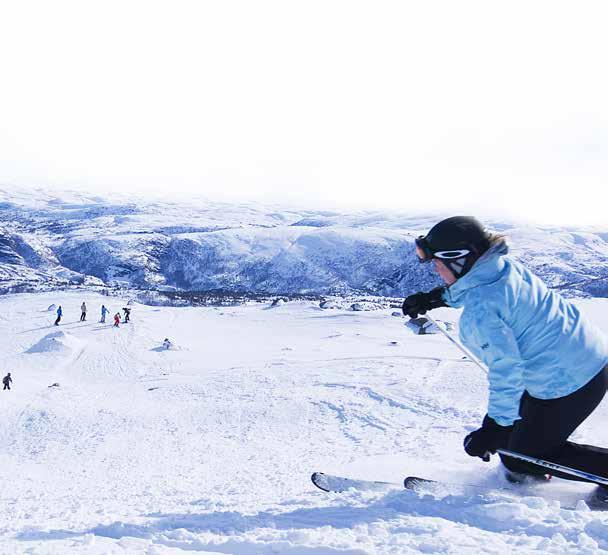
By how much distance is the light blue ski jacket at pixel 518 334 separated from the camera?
3.31 m

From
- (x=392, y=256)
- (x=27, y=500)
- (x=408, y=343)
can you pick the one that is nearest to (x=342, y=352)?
(x=408, y=343)

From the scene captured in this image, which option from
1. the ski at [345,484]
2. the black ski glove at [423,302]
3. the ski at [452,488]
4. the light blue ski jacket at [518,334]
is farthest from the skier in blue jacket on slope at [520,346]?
the ski at [345,484]

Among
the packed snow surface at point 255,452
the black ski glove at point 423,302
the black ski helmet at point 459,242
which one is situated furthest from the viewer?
the black ski glove at point 423,302

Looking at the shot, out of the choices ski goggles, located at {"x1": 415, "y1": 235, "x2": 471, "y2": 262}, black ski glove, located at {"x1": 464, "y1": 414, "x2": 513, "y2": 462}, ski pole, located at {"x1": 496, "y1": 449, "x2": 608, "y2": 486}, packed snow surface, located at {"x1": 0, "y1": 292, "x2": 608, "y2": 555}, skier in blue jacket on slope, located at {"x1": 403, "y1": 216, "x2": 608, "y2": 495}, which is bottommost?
packed snow surface, located at {"x1": 0, "y1": 292, "x2": 608, "y2": 555}

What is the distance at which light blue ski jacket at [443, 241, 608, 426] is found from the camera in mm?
3312

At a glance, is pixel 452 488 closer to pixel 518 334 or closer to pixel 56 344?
pixel 518 334

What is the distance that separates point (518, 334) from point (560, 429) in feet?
2.63

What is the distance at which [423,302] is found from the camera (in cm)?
441

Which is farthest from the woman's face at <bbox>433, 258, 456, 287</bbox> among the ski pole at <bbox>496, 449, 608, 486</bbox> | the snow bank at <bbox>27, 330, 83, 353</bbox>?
the snow bank at <bbox>27, 330, 83, 353</bbox>

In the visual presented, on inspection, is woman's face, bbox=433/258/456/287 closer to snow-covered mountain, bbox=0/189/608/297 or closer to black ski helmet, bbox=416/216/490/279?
black ski helmet, bbox=416/216/490/279

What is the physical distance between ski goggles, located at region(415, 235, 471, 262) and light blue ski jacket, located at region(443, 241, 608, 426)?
0.15m

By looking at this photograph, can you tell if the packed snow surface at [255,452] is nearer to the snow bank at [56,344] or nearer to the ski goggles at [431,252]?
the snow bank at [56,344]

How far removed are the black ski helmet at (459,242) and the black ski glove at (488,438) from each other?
106 cm

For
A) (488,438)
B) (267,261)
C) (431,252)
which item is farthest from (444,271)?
(267,261)
